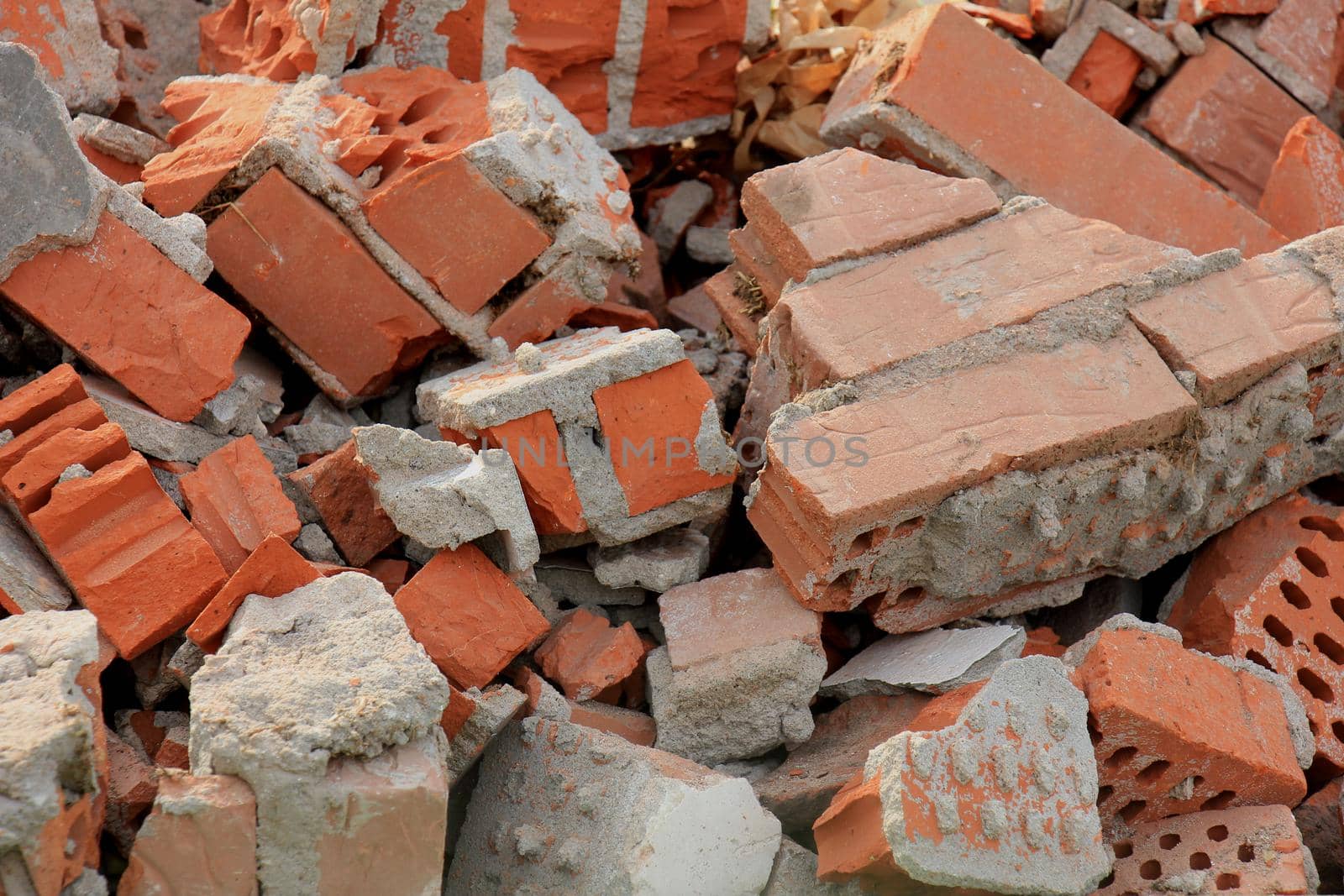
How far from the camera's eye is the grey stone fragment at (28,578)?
261 centimetres

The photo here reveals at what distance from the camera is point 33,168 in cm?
295

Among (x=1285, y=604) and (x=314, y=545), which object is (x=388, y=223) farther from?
(x=1285, y=604)

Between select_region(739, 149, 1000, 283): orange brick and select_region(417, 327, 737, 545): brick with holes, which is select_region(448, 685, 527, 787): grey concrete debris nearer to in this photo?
select_region(417, 327, 737, 545): brick with holes

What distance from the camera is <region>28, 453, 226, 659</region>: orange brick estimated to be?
→ 2.67m

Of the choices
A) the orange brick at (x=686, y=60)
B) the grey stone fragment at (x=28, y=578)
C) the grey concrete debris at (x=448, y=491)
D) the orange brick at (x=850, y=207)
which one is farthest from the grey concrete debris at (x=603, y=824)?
the orange brick at (x=686, y=60)

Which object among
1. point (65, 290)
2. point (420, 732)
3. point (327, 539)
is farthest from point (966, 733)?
point (65, 290)

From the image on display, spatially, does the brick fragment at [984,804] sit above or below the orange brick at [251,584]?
above

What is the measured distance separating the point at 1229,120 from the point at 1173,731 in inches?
98.2

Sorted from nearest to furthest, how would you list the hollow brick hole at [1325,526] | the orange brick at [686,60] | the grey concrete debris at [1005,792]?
the grey concrete debris at [1005,792]
the hollow brick hole at [1325,526]
the orange brick at [686,60]

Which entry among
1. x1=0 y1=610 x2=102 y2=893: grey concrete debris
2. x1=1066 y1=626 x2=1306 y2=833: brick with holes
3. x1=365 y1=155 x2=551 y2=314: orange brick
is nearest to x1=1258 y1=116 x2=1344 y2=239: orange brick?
x1=1066 y1=626 x2=1306 y2=833: brick with holes

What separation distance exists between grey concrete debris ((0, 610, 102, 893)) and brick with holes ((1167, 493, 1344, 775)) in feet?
8.47

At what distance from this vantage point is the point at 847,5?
4.67 meters

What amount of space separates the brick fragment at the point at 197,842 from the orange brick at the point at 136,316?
1.22m

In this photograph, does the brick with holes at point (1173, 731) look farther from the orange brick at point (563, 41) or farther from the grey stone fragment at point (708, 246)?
the orange brick at point (563, 41)
